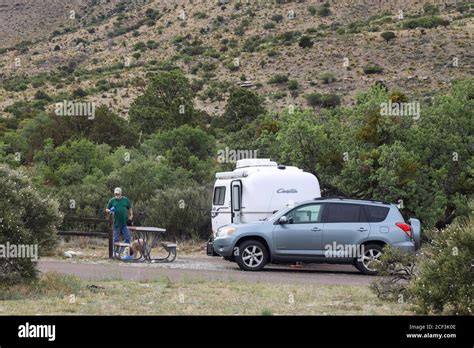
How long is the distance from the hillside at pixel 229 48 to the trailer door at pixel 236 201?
114ft

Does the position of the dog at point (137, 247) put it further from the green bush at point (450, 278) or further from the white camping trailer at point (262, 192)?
the green bush at point (450, 278)

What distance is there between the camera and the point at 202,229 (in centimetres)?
2534

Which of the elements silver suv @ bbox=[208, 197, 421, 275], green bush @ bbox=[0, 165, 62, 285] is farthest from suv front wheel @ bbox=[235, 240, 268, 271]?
green bush @ bbox=[0, 165, 62, 285]

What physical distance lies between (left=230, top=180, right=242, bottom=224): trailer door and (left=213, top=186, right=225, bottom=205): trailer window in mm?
689

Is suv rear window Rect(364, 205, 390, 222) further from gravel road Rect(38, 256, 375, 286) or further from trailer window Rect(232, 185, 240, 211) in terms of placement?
trailer window Rect(232, 185, 240, 211)

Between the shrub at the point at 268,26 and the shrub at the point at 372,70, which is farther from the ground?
the shrub at the point at 268,26

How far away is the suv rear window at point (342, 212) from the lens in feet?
56.9

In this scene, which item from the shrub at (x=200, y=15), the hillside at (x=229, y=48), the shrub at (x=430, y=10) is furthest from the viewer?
the shrub at (x=200, y=15)

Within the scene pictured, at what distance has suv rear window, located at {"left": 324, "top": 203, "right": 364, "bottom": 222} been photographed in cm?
1734

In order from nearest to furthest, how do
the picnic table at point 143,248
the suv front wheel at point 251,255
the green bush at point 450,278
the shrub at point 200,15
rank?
1. the green bush at point 450,278
2. the suv front wheel at point 251,255
3. the picnic table at point 143,248
4. the shrub at point 200,15

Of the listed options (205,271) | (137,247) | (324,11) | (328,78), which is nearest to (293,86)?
(328,78)

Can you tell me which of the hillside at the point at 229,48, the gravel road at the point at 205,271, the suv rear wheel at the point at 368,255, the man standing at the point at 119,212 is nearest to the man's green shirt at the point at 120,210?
the man standing at the point at 119,212

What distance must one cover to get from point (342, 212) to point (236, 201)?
3.35 metres

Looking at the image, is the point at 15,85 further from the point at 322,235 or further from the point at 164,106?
the point at 322,235
